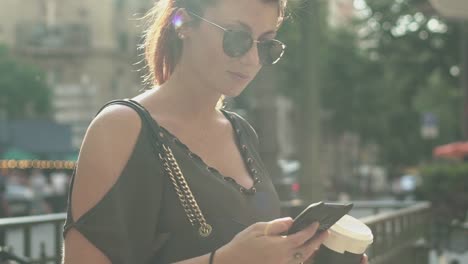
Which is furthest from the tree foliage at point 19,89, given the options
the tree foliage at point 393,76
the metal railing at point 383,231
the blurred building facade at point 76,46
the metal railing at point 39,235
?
the metal railing at point 39,235

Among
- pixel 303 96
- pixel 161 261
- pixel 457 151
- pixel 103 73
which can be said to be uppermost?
pixel 161 261

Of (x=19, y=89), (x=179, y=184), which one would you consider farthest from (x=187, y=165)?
(x=19, y=89)

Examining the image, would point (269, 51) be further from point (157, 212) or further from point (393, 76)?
point (393, 76)

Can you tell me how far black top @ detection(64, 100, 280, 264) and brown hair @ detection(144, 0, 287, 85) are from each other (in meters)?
0.24

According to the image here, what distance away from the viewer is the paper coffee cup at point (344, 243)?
79.1 inches

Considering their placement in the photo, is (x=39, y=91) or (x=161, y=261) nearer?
(x=161, y=261)

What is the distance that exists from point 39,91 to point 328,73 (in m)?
15.3

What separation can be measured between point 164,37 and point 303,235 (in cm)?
60

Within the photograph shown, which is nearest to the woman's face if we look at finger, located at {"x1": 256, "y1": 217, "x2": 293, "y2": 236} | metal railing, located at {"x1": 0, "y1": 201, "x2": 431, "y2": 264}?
finger, located at {"x1": 256, "y1": 217, "x2": 293, "y2": 236}

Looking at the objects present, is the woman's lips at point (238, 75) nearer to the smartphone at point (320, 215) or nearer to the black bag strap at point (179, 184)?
the black bag strap at point (179, 184)

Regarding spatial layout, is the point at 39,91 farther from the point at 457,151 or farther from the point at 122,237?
the point at 122,237

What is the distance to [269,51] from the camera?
2170mm

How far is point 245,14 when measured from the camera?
6.86 feet

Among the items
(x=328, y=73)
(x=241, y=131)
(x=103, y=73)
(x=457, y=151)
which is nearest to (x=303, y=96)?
(x=241, y=131)
